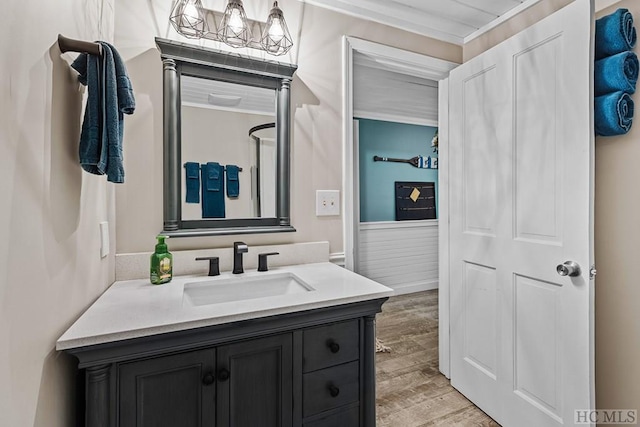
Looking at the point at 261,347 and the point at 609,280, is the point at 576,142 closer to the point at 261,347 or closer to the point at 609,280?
the point at 609,280

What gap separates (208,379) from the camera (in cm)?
102

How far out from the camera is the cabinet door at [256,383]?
105cm

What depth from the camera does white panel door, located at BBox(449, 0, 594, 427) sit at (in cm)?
134

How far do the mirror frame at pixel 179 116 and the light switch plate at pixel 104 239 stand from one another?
A: 0.24 meters

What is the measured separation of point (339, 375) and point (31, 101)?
123cm

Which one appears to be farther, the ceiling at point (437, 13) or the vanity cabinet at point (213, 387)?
the ceiling at point (437, 13)

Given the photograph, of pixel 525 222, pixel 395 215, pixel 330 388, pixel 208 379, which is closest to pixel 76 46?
pixel 208 379

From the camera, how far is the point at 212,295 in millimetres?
1408

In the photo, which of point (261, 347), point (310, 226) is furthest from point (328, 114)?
point (261, 347)

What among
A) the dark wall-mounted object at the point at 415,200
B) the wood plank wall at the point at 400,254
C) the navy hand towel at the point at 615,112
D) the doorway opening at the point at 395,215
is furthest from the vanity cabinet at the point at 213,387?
the dark wall-mounted object at the point at 415,200

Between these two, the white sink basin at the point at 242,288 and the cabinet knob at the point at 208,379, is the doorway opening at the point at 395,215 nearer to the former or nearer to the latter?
the white sink basin at the point at 242,288

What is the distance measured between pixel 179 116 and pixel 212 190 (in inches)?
14.7

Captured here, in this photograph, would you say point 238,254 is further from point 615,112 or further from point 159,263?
point 615,112

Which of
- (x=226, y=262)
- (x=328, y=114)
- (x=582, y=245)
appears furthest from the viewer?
(x=328, y=114)
